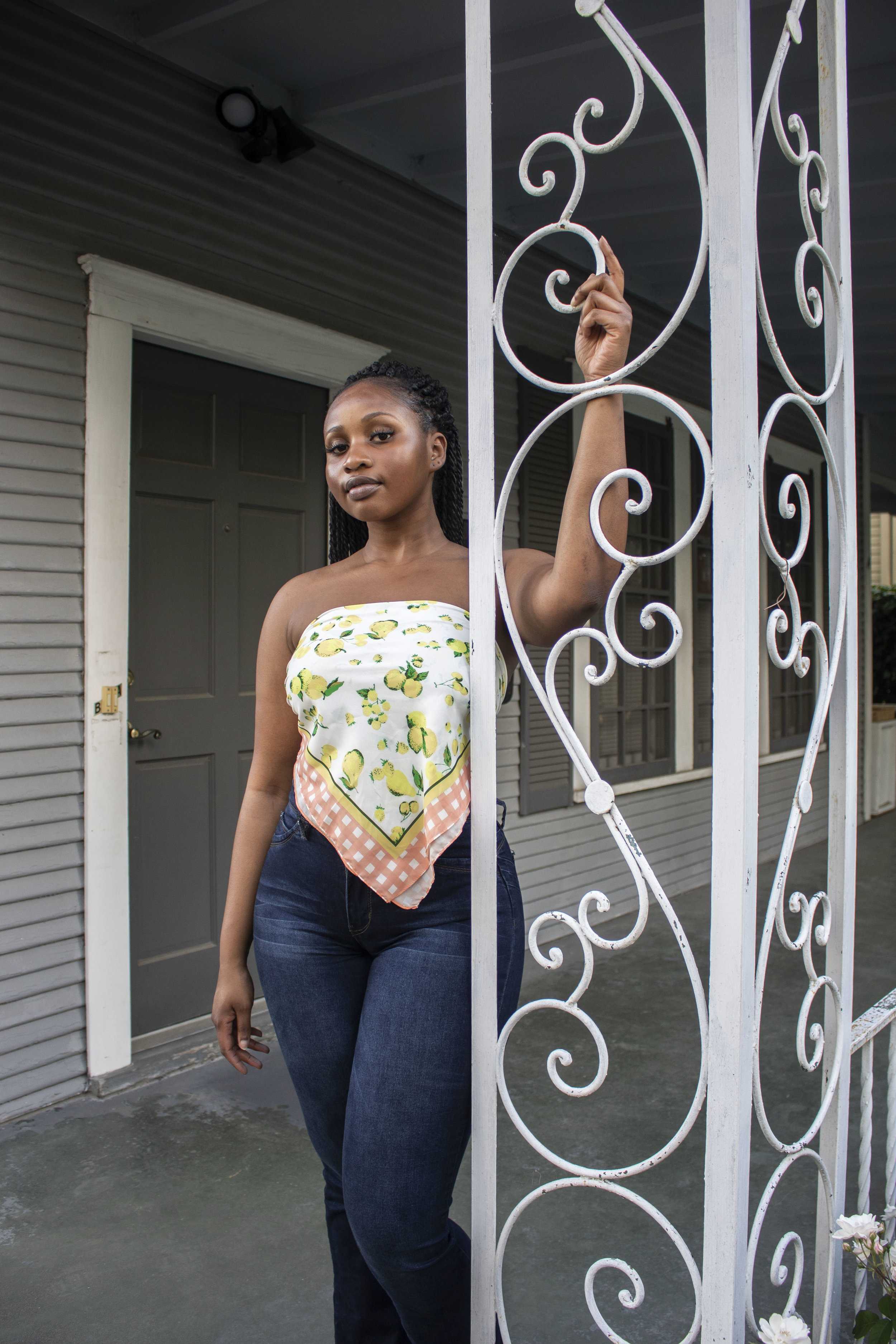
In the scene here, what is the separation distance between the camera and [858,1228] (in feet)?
4.73

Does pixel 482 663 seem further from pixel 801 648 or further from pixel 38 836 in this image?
pixel 38 836

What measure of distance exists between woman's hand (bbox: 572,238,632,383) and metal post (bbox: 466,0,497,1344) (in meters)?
0.16

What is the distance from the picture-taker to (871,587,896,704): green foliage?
10.2m

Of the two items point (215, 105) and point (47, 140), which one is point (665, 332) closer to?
point (47, 140)

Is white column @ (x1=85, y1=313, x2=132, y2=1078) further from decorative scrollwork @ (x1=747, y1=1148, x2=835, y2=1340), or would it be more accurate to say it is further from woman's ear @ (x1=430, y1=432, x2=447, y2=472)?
decorative scrollwork @ (x1=747, y1=1148, x2=835, y2=1340)

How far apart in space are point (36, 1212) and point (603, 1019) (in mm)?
2013

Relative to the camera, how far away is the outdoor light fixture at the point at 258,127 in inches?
130

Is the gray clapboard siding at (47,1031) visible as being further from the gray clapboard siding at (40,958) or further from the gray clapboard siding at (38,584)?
the gray clapboard siding at (38,584)

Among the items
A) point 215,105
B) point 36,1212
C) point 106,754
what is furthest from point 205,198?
point 36,1212

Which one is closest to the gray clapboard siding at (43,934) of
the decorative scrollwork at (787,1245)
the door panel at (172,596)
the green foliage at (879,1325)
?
the door panel at (172,596)

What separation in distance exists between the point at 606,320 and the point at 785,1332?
1.27 metres

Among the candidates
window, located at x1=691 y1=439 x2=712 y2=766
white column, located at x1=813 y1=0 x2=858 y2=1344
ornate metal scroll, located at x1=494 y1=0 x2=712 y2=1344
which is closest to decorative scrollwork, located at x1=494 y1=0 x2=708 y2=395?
ornate metal scroll, located at x1=494 y1=0 x2=712 y2=1344

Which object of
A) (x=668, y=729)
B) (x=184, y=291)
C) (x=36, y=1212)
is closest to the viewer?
(x=36, y=1212)

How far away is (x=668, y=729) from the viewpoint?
5.86 meters
